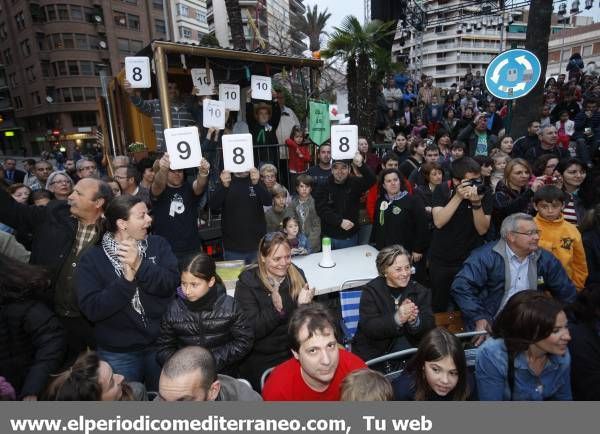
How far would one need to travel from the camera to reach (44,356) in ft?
7.32

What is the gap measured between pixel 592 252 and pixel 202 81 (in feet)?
19.4

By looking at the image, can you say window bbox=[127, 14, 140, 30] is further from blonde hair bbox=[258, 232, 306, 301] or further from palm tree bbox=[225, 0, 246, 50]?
blonde hair bbox=[258, 232, 306, 301]

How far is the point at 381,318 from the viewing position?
267cm

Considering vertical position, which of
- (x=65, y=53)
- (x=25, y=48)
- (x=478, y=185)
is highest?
(x=25, y=48)

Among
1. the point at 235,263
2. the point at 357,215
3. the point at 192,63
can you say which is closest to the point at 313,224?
the point at 357,215

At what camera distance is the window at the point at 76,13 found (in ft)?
131

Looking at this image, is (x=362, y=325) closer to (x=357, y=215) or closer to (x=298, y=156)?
(x=357, y=215)

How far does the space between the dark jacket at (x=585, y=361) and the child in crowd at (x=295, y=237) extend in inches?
106

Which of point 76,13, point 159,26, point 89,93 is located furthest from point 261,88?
point 159,26

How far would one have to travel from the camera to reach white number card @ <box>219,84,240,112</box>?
5992mm

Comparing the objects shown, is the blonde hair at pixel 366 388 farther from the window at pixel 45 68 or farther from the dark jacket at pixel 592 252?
the window at pixel 45 68

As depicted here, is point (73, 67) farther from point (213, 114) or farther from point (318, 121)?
point (213, 114)

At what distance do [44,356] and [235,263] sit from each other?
7.01ft

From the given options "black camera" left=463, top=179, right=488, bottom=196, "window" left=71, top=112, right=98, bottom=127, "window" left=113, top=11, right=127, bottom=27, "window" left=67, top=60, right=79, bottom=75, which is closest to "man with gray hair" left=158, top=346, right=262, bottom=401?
"black camera" left=463, top=179, right=488, bottom=196
